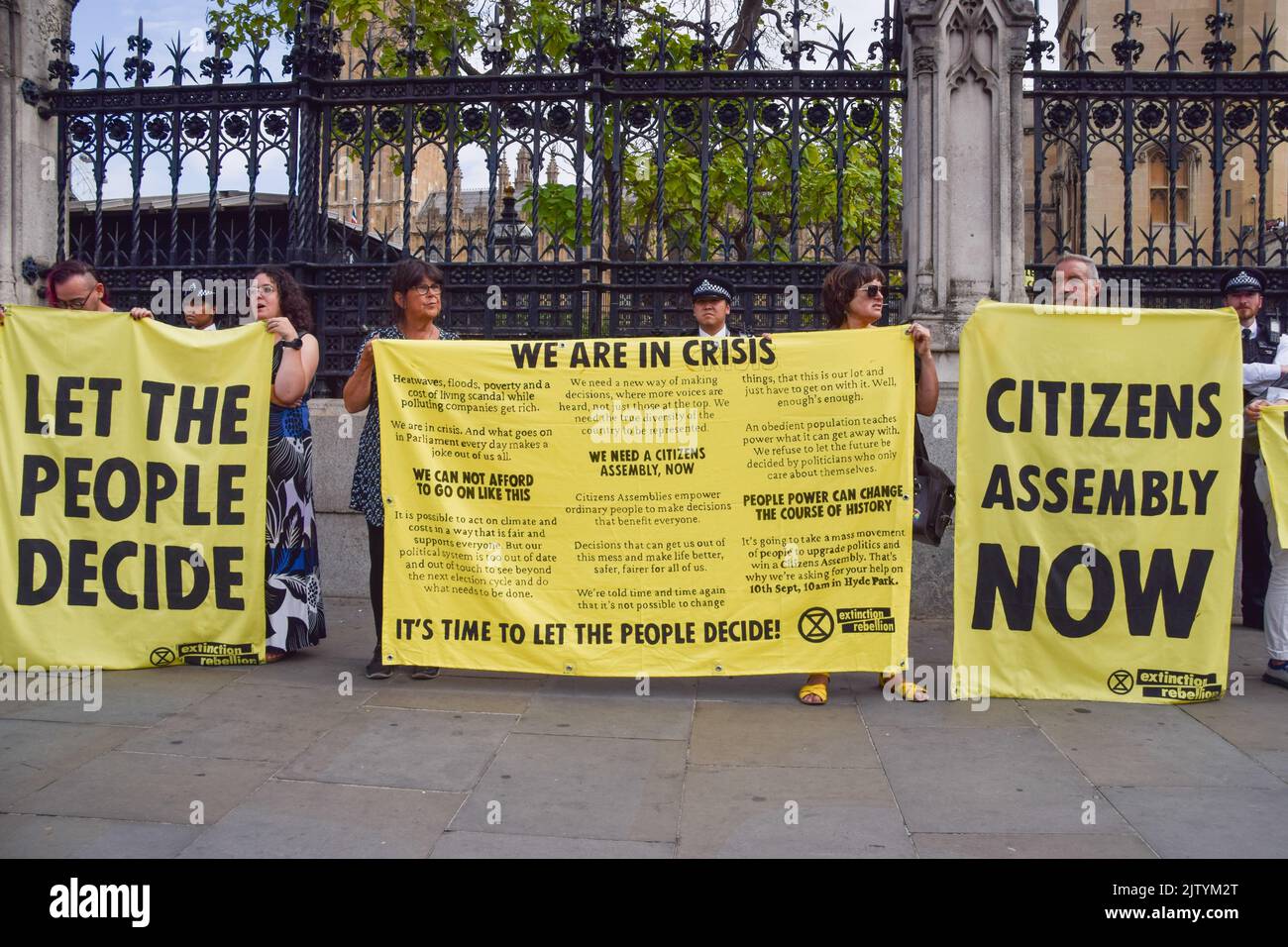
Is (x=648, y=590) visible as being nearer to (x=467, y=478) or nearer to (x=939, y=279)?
(x=467, y=478)

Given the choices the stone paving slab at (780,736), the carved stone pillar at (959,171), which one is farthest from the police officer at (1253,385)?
the stone paving slab at (780,736)

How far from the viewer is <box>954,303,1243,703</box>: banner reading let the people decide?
5.22 meters

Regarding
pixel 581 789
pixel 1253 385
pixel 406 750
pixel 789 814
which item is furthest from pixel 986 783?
pixel 1253 385

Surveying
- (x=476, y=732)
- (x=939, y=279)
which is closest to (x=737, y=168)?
(x=939, y=279)

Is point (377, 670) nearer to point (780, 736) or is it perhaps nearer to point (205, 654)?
point (205, 654)

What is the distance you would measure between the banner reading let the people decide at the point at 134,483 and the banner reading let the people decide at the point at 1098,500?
3613mm

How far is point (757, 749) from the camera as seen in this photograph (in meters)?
4.54

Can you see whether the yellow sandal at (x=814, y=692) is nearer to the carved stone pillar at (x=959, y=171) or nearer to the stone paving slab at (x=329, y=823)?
the stone paving slab at (x=329, y=823)

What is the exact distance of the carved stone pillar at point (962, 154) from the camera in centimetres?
710

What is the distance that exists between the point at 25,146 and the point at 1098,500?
299 inches

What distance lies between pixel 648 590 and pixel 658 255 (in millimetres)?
3177

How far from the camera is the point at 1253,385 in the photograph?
6.07 m

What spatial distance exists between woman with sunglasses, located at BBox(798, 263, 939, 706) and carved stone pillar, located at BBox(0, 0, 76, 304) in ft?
19.8

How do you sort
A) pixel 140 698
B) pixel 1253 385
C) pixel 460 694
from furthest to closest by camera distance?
pixel 1253 385 → pixel 460 694 → pixel 140 698
